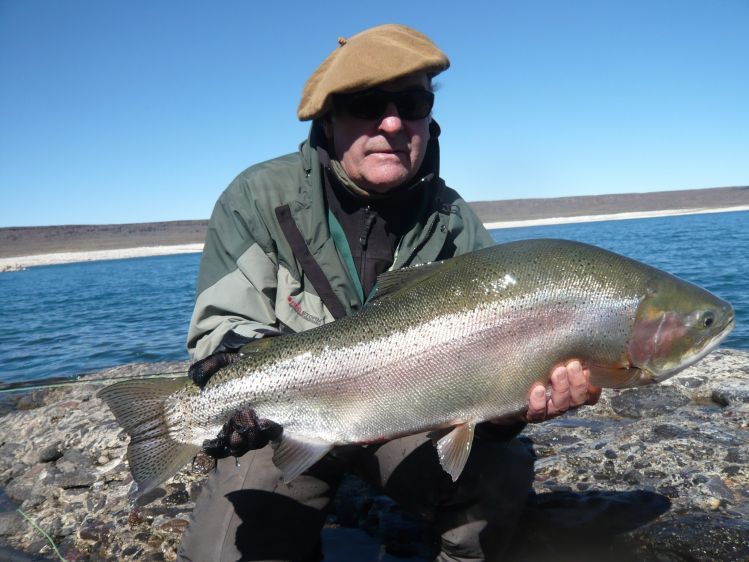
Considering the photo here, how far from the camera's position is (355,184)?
3.28 meters

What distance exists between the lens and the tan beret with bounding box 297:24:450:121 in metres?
3.01

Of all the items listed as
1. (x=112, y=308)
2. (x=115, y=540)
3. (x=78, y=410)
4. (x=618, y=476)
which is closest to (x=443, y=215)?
(x=618, y=476)

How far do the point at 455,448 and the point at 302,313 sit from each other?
116cm

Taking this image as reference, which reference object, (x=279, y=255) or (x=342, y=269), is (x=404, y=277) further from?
(x=279, y=255)

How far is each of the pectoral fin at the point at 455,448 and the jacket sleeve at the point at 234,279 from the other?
3.56 feet

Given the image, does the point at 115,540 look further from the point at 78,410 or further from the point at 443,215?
the point at 443,215

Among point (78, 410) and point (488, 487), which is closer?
point (488, 487)

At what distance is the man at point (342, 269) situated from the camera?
2887 mm

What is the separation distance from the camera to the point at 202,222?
482 feet

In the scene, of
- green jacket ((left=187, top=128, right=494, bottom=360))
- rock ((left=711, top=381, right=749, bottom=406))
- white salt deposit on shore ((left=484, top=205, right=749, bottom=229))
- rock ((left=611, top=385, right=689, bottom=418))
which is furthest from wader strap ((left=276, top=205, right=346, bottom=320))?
white salt deposit on shore ((left=484, top=205, right=749, bottom=229))

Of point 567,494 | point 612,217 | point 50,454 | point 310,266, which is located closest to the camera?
point 310,266

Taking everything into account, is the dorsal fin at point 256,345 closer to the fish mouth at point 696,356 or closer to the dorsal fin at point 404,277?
the dorsal fin at point 404,277

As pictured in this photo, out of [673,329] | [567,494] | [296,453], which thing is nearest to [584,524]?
[567,494]

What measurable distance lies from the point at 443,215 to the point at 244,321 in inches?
52.2
